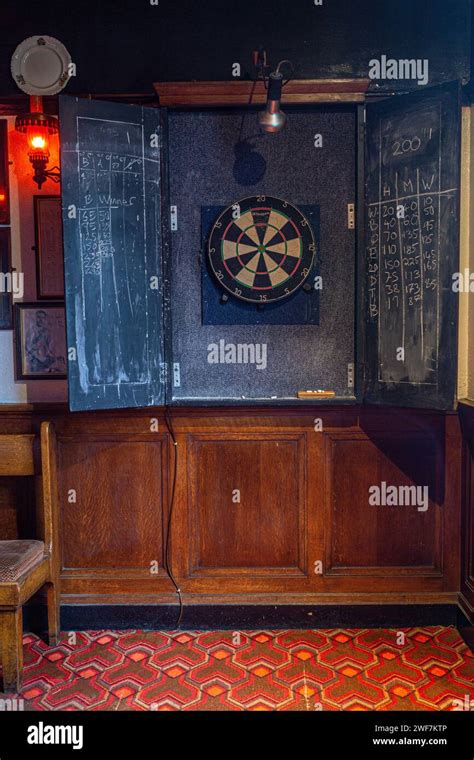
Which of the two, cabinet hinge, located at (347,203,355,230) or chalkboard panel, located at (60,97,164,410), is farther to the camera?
cabinet hinge, located at (347,203,355,230)

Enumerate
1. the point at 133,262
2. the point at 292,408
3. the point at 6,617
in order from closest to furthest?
the point at 6,617
the point at 133,262
the point at 292,408

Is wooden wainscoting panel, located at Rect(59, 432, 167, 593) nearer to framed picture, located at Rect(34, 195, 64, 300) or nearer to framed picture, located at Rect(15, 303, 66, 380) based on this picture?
framed picture, located at Rect(15, 303, 66, 380)

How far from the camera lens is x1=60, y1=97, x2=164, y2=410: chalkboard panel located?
114 inches

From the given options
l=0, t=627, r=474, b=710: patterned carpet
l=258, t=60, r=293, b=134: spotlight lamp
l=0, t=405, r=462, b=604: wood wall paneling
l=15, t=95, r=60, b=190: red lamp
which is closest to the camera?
l=0, t=627, r=474, b=710: patterned carpet

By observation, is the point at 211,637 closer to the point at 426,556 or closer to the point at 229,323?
the point at 426,556

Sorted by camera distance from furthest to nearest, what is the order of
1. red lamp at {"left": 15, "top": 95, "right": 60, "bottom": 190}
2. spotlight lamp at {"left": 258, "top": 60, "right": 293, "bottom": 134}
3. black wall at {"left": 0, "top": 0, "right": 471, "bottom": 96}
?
black wall at {"left": 0, "top": 0, "right": 471, "bottom": 96}
red lamp at {"left": 15, "top": 95, "right": 60, "bottom": 190}
spotlight lamp at {"left": 258, "top": 60, "right": 293, "bottom": 134}

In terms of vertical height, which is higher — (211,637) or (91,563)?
(91,563)

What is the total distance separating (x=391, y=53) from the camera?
126 inches

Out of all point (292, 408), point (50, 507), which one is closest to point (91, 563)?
point (50, 507)

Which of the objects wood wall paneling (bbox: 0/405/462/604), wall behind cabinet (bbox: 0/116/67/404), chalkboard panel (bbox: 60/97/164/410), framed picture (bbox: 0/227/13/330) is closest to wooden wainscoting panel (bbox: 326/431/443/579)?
wood wall paneling (bbox: 0/405/462/604)

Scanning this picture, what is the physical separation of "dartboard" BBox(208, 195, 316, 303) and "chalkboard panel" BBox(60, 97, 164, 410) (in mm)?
360

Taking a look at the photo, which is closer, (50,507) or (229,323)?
(50,507)

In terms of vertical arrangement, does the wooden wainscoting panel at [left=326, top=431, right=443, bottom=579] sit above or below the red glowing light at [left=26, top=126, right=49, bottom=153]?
below

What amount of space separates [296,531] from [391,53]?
2.73 metres
